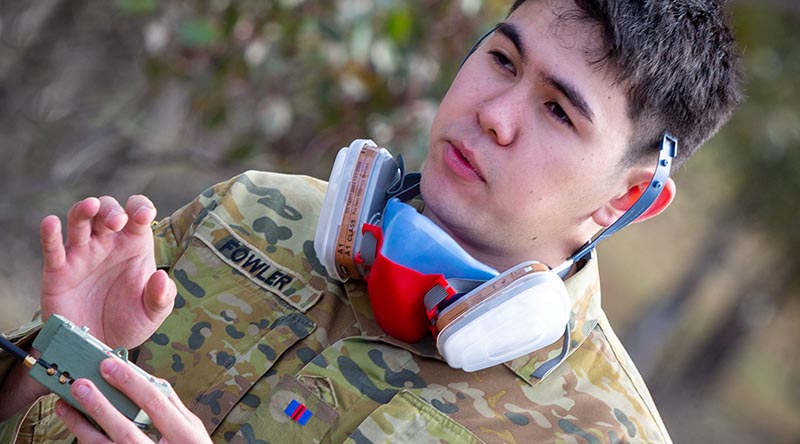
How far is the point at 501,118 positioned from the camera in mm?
2588

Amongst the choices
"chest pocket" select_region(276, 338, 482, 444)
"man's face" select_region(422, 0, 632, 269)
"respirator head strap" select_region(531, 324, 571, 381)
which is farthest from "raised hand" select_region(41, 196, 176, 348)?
"respirator head strap" select_region(531, 324, 571, 381)

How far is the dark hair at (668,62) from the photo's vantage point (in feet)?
8.66

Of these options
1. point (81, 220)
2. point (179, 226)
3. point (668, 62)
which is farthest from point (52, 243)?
point (668, 62)

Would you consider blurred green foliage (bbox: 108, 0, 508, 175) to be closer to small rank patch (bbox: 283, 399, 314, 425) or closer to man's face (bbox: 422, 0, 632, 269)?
man's face (bbox: 422, 0, 632, 269)

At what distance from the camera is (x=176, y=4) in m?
5.58

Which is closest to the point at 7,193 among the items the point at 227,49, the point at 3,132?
the point at 3,132

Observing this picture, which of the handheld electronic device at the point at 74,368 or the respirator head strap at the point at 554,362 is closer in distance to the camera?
the handheld electronic device at the point at 74,368

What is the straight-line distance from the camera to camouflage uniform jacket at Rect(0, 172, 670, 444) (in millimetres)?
2482

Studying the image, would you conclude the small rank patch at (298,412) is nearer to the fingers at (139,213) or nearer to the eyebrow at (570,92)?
the fingers at (139,213)

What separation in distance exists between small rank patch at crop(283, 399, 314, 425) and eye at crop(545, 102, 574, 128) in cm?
94

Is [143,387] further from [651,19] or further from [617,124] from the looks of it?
[651,19]

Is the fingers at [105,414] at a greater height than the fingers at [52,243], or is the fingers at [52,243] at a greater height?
the fingers at [52,243]

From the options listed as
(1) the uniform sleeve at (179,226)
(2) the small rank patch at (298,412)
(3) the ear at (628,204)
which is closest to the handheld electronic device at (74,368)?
(2) the small rank patch at (298,412)

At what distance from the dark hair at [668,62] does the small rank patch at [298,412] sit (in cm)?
105
